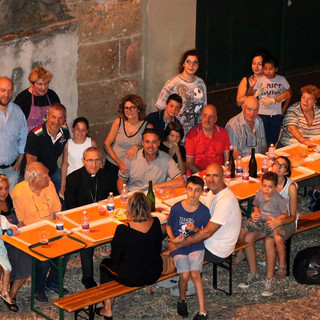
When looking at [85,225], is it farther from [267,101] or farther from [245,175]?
[267,101]

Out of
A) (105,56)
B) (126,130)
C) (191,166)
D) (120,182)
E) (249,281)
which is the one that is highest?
(105,56)

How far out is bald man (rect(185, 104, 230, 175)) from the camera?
12109mm

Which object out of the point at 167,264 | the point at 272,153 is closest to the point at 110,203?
the point at 167,264

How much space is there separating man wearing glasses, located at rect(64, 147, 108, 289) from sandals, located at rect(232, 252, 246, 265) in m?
1.83

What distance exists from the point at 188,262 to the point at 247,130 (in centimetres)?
318

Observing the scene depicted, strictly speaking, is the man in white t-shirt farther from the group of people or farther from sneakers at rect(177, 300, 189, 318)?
sneakers at rect(177, 300, 189, 318)

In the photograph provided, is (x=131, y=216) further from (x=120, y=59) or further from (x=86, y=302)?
(x=120, y=59)

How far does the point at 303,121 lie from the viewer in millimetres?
13109

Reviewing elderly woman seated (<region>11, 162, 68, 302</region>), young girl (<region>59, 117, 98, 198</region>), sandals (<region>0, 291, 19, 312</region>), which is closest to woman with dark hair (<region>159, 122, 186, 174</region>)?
young girl (<region>59, 117, 98, 198</region>)

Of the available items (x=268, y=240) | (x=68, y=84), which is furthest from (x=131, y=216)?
(x=68, y=84)

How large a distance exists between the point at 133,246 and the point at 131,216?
1.04 feet

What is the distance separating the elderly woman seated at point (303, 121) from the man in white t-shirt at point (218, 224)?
10.4 feet

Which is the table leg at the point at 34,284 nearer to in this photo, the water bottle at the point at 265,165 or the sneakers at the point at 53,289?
the sneakers at the point at 53,289

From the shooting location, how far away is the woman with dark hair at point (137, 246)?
9.36m
